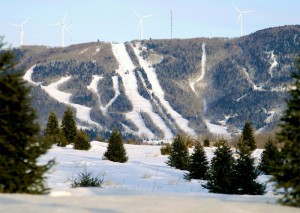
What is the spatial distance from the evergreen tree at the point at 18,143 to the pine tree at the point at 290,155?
482 centimetres

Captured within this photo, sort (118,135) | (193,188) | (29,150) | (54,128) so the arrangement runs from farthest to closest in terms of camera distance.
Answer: (54,128) → (118,135) → (193,188) → (29,150)

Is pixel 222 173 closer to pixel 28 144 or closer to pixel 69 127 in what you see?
pixel 28 144

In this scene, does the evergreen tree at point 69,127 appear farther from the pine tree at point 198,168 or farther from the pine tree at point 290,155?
the pine tree at point 290,155

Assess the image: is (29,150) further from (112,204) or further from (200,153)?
(200,153)

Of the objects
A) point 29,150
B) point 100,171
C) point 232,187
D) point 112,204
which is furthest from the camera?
point 100,171

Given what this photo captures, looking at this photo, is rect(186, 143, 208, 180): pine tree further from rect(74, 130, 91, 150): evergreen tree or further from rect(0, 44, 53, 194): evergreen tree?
rect(0, 44, 53, 194): evergreen tree

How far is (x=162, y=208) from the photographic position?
9.34 metres

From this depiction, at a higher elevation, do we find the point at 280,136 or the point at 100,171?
the point at 280,136

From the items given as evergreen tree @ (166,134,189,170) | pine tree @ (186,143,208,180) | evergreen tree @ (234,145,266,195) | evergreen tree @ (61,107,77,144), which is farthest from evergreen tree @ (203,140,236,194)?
evergreen tree @ (61,107,77,144)

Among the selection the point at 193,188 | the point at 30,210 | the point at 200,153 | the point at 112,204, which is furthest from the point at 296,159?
the point at 200,153

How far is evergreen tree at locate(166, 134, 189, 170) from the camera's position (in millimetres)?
33125

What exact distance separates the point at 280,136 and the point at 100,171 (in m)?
16.0

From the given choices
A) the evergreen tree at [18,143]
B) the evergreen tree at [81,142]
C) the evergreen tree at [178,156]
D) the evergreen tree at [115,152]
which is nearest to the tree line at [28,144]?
the evergreen tree at [18,143]

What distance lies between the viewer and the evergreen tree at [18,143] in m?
10.6
